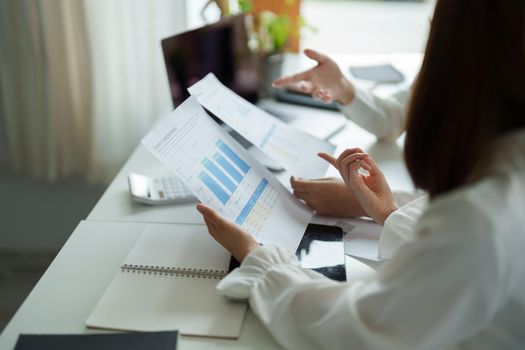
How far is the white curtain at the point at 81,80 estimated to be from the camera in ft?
5.78

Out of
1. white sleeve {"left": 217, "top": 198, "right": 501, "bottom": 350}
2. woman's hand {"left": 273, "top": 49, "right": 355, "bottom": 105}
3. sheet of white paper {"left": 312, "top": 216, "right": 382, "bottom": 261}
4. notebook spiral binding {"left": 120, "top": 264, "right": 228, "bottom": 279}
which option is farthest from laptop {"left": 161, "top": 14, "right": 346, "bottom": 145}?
white sleeve {"left": 217, "top": 198, "right": 501, "bottom": 350}

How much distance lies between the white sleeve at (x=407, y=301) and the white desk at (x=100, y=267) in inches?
2.4

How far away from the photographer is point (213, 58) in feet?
4.82

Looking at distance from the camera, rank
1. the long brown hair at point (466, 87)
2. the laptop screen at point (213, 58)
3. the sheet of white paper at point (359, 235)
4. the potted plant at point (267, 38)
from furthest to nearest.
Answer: the potted plant at point (267, 38), the laptop screen at point (213, 58), the sheet of white paper at point (359, 235), the long brown hair at point (466, 87)

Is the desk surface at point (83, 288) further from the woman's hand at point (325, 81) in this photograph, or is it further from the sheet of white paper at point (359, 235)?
the woman's hand at point (325, 81)

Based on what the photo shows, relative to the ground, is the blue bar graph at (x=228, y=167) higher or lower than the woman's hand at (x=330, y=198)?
higher

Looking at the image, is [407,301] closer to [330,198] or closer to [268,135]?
[330,198]

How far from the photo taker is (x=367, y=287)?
717 millimetres

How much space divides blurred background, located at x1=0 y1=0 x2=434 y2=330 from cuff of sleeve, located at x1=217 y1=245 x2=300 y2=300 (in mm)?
984

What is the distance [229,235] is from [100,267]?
22cm

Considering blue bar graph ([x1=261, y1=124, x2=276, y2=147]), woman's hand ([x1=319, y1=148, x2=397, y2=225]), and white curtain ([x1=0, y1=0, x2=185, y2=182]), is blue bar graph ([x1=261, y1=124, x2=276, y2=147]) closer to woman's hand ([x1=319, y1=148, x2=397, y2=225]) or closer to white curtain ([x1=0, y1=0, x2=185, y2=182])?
woman's hand ([x1=319, y1=148, x2=397, y2=225])

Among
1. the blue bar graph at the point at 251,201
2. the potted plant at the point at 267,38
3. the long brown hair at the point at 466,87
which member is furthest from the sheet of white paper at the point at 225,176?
the potted plant at the point at 267,38

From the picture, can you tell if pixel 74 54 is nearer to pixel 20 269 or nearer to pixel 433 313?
pixel 20 269

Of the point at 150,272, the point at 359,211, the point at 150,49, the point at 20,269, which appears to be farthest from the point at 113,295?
the point at 20,269
